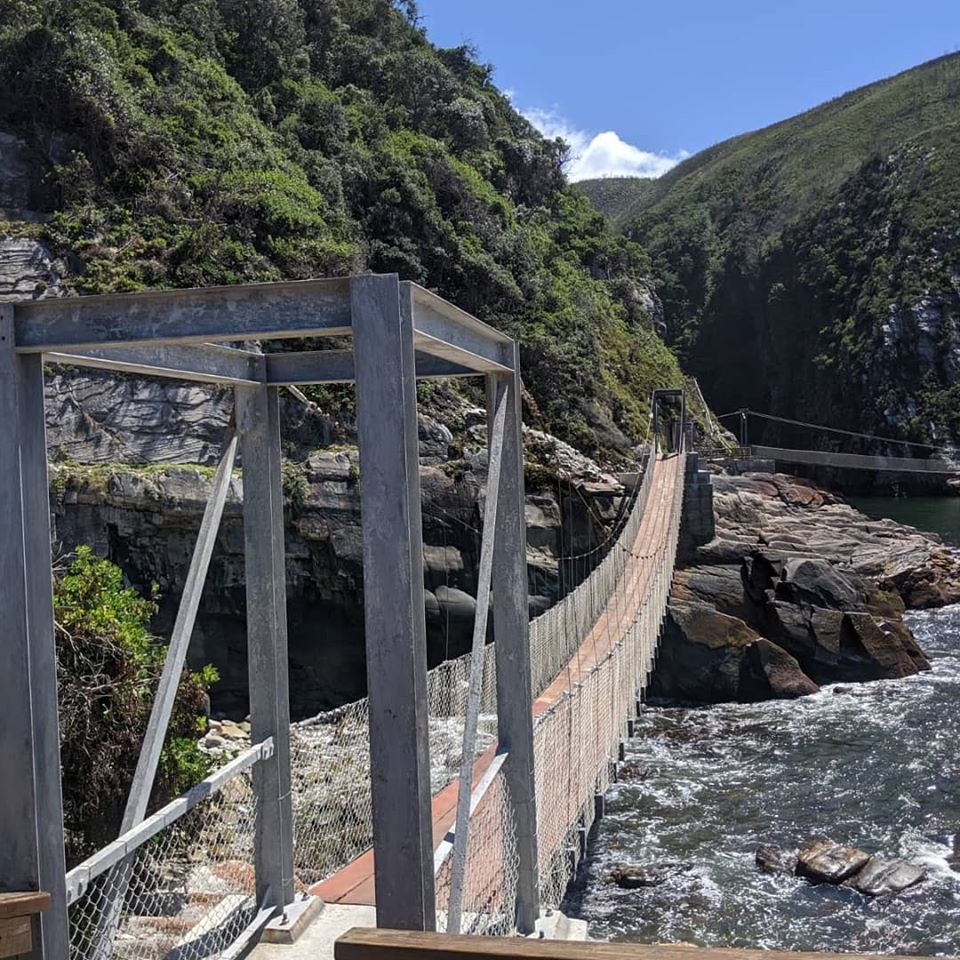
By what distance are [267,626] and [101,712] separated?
6.79 feet

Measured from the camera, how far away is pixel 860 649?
1248 cm

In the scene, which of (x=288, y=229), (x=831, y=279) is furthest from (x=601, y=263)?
(x=831, y=279)

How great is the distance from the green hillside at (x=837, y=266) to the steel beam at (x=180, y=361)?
39.0 m

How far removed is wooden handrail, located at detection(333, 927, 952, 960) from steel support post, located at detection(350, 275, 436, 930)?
0.44 meters

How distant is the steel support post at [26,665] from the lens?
1.73 m

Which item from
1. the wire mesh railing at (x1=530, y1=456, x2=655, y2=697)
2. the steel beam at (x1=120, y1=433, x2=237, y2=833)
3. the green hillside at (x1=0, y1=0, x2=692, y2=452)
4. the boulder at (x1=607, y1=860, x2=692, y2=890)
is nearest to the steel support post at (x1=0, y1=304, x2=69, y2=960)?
the steel beam at (x1=120, y1=433, x2=237, y2=833)

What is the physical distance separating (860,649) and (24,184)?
11.9 meters

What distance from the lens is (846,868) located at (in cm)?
703

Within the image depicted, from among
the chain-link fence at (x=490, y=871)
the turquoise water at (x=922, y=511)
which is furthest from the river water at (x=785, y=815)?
the turquoise water at (x=922, y=511)

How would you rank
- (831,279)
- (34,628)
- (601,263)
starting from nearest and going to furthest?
(34,628) < (601,263) < (831,279)

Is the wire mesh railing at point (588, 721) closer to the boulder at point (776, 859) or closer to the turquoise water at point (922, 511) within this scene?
the boulder at point (776, 859)

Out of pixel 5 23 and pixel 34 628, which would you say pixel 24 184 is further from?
pixel 34 628

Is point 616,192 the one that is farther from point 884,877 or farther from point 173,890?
point 173,890

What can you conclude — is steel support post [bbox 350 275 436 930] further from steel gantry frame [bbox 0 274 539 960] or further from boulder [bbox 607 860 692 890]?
boulder [bbox 607 860 692 890]
